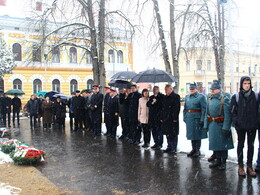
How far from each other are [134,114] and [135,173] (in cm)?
356

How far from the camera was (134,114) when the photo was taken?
30.4 ft

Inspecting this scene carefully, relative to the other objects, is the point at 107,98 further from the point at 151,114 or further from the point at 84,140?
the point at 151,114

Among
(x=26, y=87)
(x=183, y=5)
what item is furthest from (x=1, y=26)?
(x=183, y=5)

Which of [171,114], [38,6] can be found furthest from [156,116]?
[38,6]

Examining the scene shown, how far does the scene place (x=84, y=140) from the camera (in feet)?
34.1

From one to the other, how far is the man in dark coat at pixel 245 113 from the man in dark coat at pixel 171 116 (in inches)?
85.4

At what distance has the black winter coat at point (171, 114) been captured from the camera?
7.57 m

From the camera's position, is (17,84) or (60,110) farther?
(17,84)

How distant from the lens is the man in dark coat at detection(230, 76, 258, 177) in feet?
17.5

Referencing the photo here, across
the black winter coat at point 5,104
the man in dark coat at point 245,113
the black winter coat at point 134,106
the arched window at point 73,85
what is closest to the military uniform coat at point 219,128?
the man in dark coat at point 245,113

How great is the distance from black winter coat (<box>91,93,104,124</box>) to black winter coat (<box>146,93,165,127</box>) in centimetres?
363

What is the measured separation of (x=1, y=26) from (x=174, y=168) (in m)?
30.9

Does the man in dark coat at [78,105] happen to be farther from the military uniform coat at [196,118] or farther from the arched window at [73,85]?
the arched window at [73,85]

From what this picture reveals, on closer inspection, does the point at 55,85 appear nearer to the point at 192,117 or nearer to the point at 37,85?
the point at 37,85
